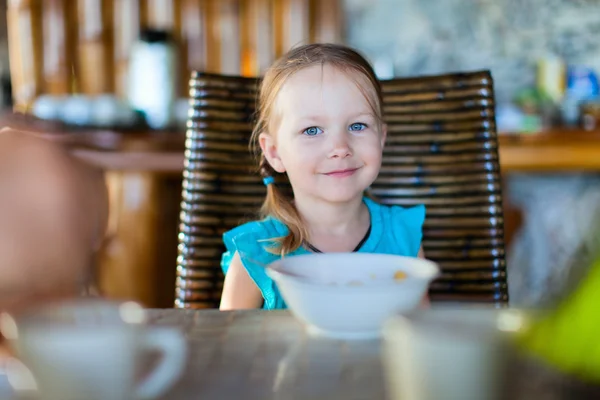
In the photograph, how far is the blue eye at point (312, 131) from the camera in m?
1.15

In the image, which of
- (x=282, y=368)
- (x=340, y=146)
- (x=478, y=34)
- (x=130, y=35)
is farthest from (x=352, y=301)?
(x=130, y=35)

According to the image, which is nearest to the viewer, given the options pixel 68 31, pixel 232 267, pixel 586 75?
pixel 232 267

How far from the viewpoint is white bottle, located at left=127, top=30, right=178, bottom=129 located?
116 inches

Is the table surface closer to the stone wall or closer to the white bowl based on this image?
the white bowl

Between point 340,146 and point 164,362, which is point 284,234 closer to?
point 340,146

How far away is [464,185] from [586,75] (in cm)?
190

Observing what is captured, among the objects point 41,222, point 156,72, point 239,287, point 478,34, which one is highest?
point 478,34

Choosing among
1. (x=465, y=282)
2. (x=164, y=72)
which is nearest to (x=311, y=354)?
(x=465, y=282)

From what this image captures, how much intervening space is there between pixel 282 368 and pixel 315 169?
62cm

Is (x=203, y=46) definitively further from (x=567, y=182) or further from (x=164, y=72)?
(x=567, y=182)

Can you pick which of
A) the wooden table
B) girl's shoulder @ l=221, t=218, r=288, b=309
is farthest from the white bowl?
girl's shoulder @ l=221, t=218, r=288, b=309

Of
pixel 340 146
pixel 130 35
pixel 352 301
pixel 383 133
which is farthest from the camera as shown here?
pixel 130 35

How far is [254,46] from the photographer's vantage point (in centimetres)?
317

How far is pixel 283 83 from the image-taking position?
1.19m
